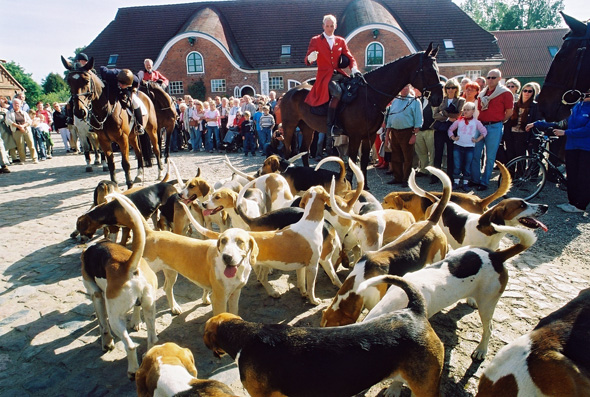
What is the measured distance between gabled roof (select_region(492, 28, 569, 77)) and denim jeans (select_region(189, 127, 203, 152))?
34.4 meters

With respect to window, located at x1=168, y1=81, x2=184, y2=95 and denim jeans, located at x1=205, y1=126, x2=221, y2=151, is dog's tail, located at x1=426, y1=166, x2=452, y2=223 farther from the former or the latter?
window, located at x1=168, y1=81, x2=184, y2=95

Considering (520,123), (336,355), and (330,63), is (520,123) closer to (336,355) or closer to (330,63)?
(330,63)

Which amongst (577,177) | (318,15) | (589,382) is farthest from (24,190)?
(318,15)

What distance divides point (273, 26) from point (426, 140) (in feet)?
89.6

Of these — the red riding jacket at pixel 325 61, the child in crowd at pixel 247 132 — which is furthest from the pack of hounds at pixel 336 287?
the child in crowd at pixel 247 132

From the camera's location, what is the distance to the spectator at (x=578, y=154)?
238 inches

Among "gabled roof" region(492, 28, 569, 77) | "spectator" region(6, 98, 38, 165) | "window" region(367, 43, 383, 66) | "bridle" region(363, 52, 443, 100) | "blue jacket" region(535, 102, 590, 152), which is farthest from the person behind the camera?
"gabled roof" region(492, 28, 569, 77)

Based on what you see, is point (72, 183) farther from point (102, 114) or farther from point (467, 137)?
point (467, 137)

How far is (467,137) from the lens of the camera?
7910 millimetres

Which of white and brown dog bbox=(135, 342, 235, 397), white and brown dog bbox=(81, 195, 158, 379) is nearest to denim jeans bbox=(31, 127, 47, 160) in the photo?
white and brown dog bbox=(81, 195, 158, 379)

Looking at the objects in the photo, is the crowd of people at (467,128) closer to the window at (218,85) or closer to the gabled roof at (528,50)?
the window at (218,85)

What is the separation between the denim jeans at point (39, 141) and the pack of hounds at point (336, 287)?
11908 millimetres

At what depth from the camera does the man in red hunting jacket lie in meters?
8.06

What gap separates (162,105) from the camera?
11.7 meters
